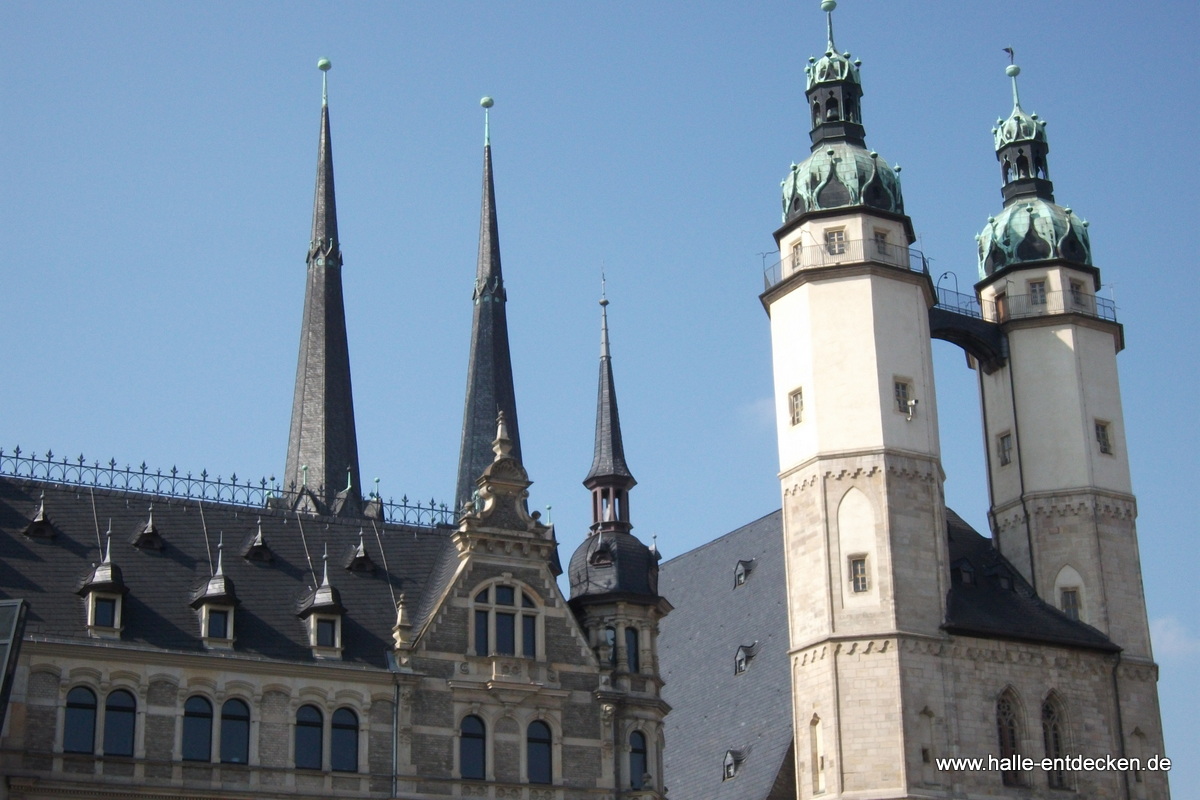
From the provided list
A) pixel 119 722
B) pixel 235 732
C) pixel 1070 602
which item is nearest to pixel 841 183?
pixel 1070 602

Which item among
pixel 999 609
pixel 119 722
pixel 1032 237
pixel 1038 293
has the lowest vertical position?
pixel 119 722

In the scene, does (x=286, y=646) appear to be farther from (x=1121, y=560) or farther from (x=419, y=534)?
(x=1121, y=560)

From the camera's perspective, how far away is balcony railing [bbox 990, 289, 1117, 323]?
236ft

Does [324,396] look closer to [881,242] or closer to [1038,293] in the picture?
[881,242]

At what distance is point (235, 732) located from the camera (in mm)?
47844

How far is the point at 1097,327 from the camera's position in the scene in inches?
2817

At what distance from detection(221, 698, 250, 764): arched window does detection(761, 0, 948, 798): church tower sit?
2095 cm

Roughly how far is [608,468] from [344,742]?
13541 millimetres

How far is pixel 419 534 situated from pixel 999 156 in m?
34.3

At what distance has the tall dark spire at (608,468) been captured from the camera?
5766cm

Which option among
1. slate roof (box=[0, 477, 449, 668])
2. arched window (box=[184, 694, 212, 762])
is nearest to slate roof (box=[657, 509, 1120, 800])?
slate roof (box=[0, 477, 449, 668])

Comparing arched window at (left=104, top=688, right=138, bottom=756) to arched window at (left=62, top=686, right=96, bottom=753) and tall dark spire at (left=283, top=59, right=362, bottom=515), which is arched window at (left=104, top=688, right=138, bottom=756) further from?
tall dark spire at (left=283, top=59, right=362, bottom=515)

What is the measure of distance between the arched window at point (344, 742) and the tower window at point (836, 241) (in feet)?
87.7

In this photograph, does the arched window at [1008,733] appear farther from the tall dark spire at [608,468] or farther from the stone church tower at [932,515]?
the tall dark spire at [608,468]
